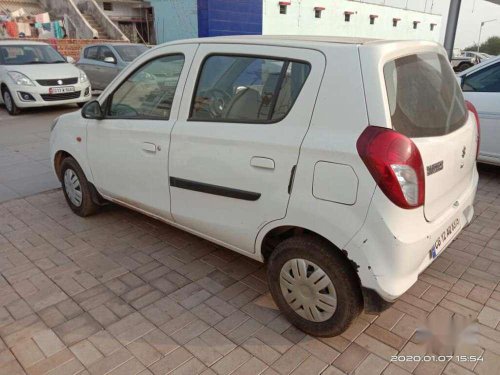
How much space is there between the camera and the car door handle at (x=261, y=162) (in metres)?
2.41

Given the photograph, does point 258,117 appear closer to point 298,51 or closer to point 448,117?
point 298,51

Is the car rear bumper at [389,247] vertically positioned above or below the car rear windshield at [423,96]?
below

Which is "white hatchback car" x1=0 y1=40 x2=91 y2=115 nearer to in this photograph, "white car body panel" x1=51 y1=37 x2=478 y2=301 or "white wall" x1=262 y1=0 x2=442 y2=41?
"white car body panel" x1=51 y1=37 x2=478 y2=301

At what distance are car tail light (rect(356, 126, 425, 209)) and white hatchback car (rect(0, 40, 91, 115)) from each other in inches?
370

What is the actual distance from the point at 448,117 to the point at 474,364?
1438mm

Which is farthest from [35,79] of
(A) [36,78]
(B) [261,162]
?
(B) [261,162]

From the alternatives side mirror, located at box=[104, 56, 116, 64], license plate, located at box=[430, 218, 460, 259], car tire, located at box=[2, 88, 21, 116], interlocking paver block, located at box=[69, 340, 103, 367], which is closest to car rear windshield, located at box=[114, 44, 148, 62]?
side mirror, located at box=[104, 56, 116, 64]

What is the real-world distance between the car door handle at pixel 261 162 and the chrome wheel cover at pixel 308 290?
578 mm

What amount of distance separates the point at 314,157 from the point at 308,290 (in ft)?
2.63

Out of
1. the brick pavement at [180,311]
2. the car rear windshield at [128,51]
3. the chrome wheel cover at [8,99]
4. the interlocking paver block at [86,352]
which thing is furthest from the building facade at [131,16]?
the interlocking paver block at [86,352]

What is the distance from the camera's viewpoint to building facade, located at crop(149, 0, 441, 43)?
22922 millimetres

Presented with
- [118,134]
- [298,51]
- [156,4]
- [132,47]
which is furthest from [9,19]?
[298,51]

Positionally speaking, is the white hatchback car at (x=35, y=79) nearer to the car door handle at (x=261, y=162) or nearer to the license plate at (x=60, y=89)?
the license plate at (x=60, y=89)
